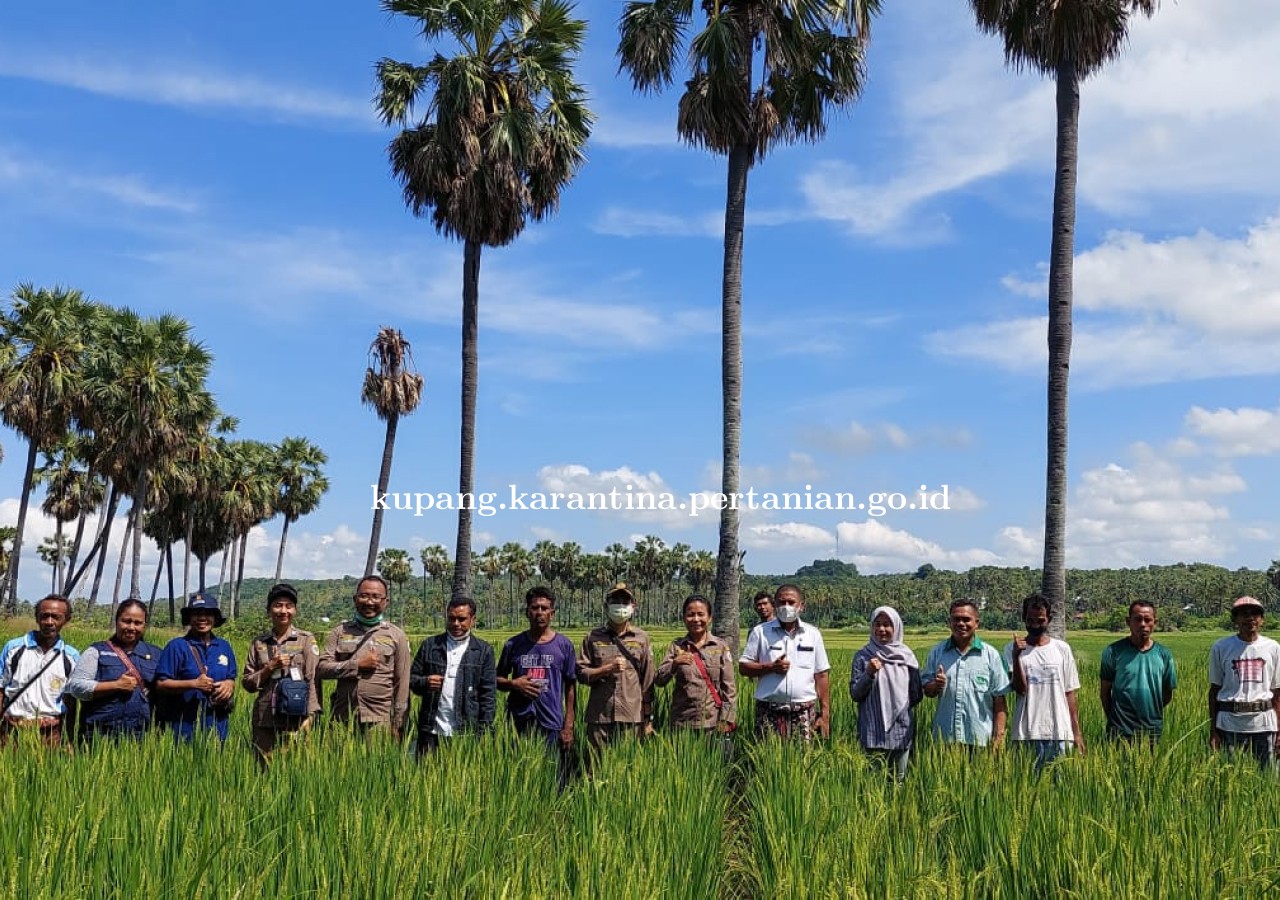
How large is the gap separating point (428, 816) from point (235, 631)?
39.9 meters

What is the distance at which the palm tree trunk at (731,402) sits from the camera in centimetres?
1681

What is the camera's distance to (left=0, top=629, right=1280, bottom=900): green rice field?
3.64 m

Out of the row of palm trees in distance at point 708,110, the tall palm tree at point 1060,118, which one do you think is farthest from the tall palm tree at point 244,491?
the tall palm tree at point 1060,118

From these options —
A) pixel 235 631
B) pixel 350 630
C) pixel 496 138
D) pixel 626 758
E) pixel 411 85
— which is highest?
pixel 411 85

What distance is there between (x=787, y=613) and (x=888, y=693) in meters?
0.93

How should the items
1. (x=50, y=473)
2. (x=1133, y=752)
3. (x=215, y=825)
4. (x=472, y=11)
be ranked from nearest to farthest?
1. (x=215, y=825)
2. (x=1133, y=752)
3. (x=472, y=11)
4. (x=50, y=473)

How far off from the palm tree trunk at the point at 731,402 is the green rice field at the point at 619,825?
10.2m

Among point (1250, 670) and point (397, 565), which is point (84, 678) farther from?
point (397, 565)

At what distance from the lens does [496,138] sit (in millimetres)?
22484

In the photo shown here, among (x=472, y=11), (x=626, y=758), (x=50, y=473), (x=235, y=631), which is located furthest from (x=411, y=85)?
(x=50, y=473)

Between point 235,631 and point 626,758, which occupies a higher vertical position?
point 626,758

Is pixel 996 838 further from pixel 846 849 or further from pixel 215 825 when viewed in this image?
pixel 215 825

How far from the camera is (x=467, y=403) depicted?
2217cm

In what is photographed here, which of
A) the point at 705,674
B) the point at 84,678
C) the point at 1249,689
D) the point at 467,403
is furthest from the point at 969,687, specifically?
the point at 467,403
